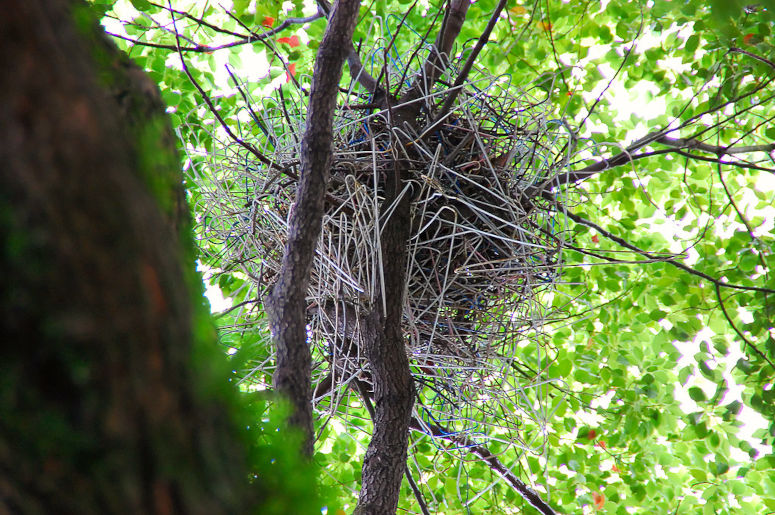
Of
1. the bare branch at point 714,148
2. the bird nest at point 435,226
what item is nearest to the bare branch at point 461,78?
the bird nest at point 435,226

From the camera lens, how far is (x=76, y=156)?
0.54ft

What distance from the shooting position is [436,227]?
1093 millimetres

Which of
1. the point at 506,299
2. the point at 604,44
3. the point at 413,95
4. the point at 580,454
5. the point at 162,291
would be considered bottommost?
the point at 580,454

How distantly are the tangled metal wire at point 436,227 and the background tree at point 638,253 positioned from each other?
25 centimetres

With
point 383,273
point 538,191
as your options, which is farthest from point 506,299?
point 383,273

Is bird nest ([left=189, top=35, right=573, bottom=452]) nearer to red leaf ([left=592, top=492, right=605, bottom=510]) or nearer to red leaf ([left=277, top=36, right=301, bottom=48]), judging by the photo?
red leaf ([left=277, top=36, right=301, bottom=48])

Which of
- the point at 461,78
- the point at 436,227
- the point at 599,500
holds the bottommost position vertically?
the point at 599,500

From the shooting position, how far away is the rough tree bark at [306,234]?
21.5 inches

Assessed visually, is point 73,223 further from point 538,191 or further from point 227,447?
point 538,191

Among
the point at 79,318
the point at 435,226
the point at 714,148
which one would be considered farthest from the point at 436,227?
the point at 79,318

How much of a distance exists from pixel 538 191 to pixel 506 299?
243 millimetres

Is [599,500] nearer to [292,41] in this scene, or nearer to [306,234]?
[306,234]

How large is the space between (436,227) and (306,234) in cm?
52

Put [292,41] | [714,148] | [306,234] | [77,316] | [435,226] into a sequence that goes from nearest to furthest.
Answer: [77,316]
[306,234]
[435,226]
[714,148]
[292,41]
